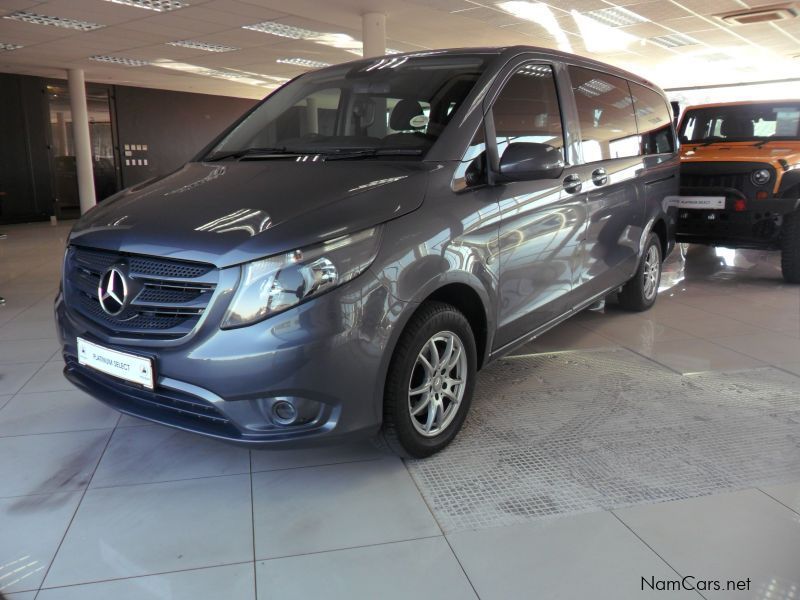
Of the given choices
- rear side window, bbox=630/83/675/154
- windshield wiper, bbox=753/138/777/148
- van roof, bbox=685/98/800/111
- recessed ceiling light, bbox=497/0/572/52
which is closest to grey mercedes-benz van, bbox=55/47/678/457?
rear side window, bbox=630/83/675/154

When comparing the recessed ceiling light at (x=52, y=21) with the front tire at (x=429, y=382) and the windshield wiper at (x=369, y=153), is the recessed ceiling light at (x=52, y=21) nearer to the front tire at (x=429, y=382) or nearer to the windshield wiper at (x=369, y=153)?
the windshield wiper at (x=369, y=153)

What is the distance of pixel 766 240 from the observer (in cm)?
544

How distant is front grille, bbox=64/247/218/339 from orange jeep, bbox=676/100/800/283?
5.08m

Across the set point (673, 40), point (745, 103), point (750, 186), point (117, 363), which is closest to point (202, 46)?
point (673, 40)

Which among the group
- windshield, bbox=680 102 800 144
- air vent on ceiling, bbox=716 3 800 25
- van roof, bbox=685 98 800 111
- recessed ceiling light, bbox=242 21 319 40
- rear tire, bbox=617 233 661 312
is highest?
air vent on ceiling, bbox=716 3 800 25

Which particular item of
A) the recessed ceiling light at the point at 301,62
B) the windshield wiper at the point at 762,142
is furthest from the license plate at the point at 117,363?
the recessed ceiling light at the point at 301,62

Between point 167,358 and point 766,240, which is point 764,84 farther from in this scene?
point 167,358

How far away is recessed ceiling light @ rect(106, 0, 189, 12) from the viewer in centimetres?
752

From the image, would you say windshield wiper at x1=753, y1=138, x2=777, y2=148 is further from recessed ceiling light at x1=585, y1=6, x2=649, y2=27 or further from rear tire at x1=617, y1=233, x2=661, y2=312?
recessed ceiling light at x1=585, y1=6, x2=649, y2=27

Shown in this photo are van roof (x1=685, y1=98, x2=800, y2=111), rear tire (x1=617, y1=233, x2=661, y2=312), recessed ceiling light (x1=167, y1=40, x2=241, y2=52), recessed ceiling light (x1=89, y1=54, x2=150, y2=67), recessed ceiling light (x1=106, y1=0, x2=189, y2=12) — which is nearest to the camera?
rear tire (x1=617, y1=233, x2=661, y2=312)

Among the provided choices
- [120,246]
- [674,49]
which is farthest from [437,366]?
[674,49]

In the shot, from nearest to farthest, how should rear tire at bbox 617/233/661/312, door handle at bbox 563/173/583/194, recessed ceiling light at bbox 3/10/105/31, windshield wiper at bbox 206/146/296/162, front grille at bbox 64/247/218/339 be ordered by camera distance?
1. front grille at bbox 64/247/218/339
2. windshield wiper at bbox 206/146/296/162
3. door handle at bbox 563/173/583/194
4. rear tire at bbox 617/233/661/312
5. recessed ceiling light at bbox 3/10/105/31

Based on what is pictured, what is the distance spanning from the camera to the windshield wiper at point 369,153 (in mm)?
2293

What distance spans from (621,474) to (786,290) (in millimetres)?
4048
